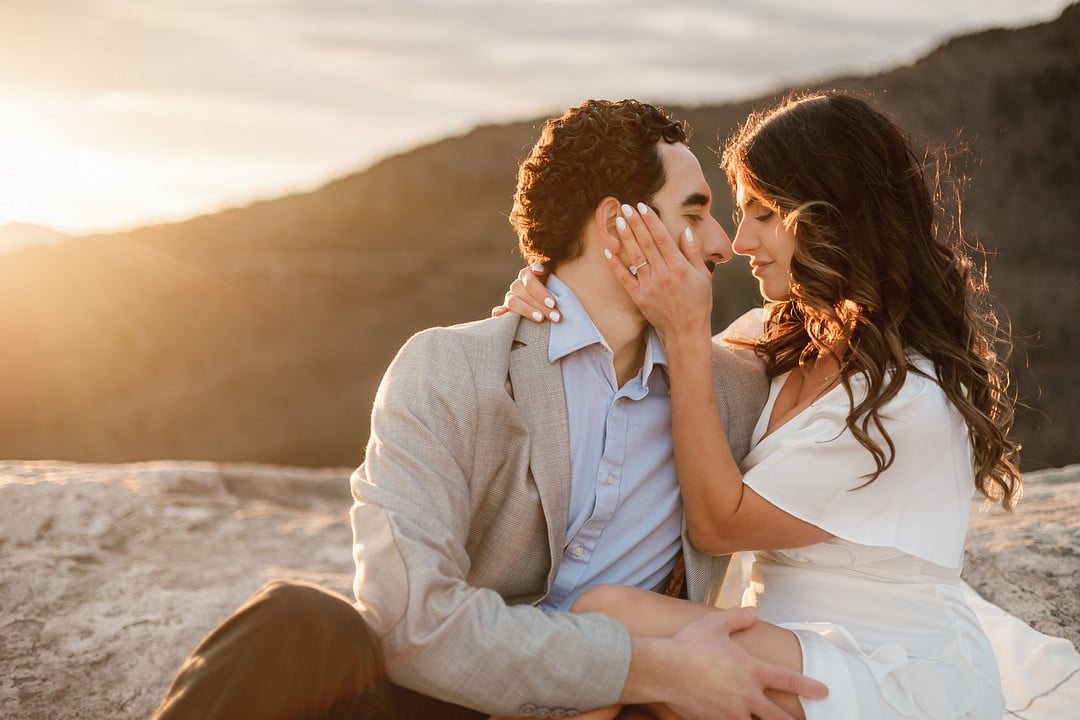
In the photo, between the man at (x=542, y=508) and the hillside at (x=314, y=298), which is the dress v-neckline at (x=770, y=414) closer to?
the man at (x=542, y=508)

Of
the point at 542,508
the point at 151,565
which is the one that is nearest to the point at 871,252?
the point at 542,508

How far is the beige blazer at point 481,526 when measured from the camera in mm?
2209

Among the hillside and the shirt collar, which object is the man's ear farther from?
the hillside

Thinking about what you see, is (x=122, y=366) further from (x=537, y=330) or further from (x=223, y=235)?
(x=537, y=330)

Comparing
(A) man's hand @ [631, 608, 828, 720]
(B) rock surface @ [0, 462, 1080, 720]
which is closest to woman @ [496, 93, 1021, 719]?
(A) man's hand @ [631, 608, 828, 720]

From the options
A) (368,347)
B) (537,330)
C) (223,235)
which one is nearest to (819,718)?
(537,330)

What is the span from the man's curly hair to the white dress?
0.91 metres

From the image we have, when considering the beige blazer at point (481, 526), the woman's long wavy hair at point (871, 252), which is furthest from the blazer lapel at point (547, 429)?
the woman's long wavy hair at point (871, 252)

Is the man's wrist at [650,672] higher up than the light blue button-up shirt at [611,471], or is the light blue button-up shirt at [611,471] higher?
the light blue button-up shirt at [611,471]

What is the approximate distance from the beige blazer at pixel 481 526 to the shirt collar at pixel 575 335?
0.14 ft

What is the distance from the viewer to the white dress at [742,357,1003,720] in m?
2.58

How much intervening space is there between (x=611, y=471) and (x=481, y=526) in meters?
0.40

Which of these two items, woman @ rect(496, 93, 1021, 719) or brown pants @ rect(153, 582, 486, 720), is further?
woman @ rect(496, 93, 1021, 719)

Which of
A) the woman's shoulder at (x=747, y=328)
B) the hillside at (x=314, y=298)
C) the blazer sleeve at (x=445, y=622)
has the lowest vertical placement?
the hillside at (x=314, y=298)
